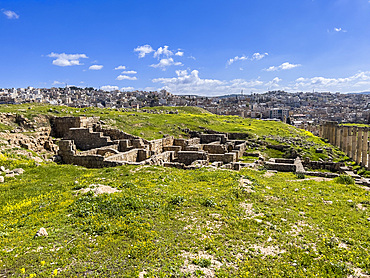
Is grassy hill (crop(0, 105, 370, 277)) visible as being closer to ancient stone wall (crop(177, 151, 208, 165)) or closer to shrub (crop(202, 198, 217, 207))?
shrub (crop(202, 198, 217, 207))

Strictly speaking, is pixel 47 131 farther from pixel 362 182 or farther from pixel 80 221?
pixel 362 182

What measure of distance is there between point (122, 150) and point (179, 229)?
17901 mm

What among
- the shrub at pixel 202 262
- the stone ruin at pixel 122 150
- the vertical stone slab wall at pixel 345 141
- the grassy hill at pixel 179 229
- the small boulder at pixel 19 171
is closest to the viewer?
the grassy hill at pixel 179 229

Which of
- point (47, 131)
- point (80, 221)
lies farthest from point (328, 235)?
point (47, 131)

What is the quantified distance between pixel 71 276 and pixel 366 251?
25.7 feet

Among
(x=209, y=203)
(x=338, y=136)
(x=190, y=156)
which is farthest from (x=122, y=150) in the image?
(x=338, y=136)

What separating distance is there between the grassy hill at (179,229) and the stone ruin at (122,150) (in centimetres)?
634

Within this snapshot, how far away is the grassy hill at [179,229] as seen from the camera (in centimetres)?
629

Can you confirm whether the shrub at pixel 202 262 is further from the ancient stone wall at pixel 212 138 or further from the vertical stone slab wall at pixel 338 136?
the vertical stone slab wall at pixel 338 136

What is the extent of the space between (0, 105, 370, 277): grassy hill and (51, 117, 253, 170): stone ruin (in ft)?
20.8

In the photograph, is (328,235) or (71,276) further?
(328,235)

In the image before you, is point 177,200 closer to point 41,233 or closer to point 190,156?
point 41,233

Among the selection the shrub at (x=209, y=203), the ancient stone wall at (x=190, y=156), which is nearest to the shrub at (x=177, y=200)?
the shrub at (x=209, y=203)

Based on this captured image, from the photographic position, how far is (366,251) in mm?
7121
